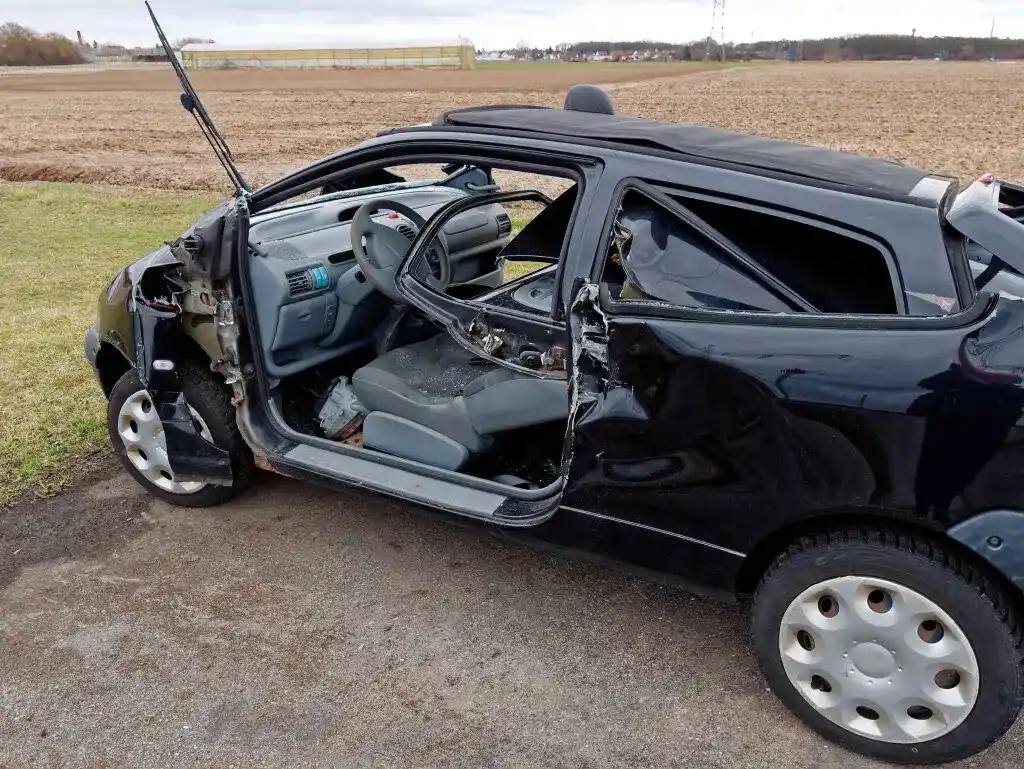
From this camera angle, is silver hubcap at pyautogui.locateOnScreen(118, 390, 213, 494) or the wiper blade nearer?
the wiper blade

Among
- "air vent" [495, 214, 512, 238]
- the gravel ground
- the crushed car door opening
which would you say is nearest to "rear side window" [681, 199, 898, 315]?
the crushed car door opening

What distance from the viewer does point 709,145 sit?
277 centimetres

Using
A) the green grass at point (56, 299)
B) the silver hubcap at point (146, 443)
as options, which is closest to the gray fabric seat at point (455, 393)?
the silver hubcap at point (146, 443)

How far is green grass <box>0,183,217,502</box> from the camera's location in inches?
173

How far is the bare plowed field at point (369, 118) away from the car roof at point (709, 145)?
33.4ft

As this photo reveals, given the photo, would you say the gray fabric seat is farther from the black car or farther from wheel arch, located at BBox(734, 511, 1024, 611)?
wheel arch, located at BBox(734, 511, 1024, 611)

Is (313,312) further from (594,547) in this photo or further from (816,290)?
(816,290)

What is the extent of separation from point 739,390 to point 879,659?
0.79 m

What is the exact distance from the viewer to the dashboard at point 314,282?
3510 mm

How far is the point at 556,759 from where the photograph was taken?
2459 millimetres

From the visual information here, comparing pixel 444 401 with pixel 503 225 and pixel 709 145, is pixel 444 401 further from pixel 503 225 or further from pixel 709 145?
pixel 503 225

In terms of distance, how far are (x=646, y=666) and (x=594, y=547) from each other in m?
0.44

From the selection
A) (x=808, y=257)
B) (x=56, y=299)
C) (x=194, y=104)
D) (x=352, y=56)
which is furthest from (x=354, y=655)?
(x=352, y=56)

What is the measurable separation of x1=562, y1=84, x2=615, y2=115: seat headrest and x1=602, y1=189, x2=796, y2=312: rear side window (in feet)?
3.77
